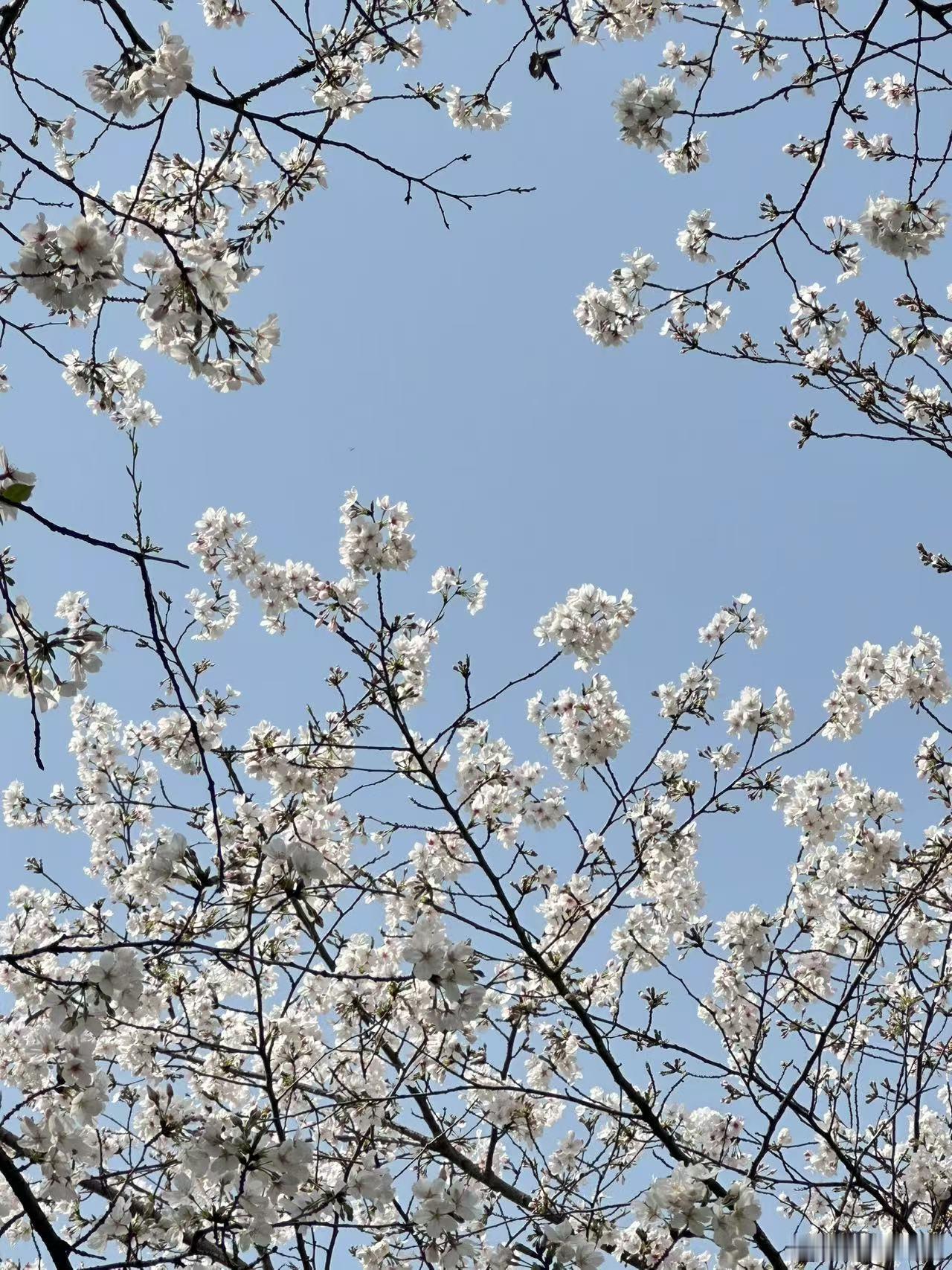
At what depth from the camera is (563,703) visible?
5.48 m

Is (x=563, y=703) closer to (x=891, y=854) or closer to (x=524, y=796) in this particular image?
(x=524, y=796)

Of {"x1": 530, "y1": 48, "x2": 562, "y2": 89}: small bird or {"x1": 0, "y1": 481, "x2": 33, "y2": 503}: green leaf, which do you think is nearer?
{"x1": 0, "y1": 481, "x2": 33, "y2": 503}: green leaf

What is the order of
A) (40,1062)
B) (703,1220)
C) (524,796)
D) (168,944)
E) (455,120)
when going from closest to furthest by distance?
(168,944)
(703,1220)
(455,120)
(40,1062)
(524,796)

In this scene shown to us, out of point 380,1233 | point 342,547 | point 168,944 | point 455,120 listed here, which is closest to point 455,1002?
point 168,944

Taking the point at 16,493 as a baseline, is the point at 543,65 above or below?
above

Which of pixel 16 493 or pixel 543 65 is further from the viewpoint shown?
pixel 543 65

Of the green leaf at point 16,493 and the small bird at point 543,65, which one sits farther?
the small bird at point 543,65

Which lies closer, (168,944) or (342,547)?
(168,944)

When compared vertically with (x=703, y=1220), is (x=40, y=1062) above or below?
above

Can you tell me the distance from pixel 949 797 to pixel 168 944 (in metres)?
4.73

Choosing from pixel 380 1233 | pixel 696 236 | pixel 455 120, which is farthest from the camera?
pixel 455 120

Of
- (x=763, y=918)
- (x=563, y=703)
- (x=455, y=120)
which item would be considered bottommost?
(x=763, y=918)

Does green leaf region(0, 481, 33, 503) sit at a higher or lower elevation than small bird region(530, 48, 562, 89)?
lower

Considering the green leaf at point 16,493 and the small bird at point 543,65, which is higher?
the small bird at point 543,65
